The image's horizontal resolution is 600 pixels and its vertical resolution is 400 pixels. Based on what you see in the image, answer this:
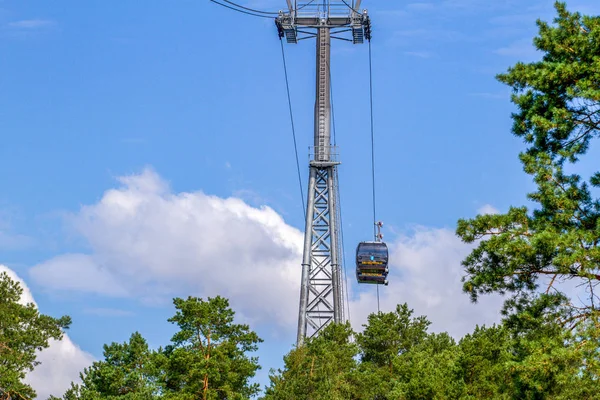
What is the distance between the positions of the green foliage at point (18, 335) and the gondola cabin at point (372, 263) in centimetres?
1999

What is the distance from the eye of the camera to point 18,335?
2579 inches

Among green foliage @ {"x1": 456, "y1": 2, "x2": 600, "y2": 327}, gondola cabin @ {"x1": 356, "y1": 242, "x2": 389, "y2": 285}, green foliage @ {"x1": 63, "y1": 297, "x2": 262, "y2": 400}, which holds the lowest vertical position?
green foliage @ {"x1": 456, "y1": 2, "x2": 600, "y2": 327}

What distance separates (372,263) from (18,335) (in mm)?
22072

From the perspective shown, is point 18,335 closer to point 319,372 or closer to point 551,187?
point 319,372

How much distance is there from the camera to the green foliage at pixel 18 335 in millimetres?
63688

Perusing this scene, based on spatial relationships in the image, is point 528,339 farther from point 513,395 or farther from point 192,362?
point 192,362

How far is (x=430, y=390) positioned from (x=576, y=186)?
22.7 metres

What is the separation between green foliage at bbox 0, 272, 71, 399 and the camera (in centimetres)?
6369

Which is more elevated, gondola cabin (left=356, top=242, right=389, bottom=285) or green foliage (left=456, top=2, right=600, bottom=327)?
gondola cabin (left=356, top=242, right=389, bottom=285)

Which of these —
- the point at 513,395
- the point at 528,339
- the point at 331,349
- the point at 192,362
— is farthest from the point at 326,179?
the point at 528,339

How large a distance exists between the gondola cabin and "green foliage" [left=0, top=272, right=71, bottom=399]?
Answer: 1999 cm

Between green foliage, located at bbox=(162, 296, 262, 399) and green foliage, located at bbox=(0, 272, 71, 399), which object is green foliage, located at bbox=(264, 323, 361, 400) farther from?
green foliage, located at bbox=(0, 272, 71, 399)

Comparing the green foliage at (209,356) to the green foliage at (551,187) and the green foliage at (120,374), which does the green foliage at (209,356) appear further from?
the green foliage at (551,187)

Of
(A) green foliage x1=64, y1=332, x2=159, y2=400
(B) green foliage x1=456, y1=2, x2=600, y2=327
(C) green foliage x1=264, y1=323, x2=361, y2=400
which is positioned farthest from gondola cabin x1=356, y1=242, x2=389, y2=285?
(B) green foliage x1=456, y1=2, x2=600, y2=327
